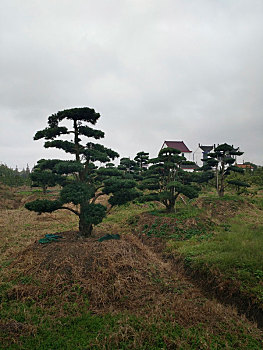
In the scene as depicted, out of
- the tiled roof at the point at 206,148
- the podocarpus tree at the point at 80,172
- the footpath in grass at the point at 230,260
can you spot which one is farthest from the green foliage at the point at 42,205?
the tiled roof at the point at 206,148

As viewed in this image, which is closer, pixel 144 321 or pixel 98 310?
pixel 144 321

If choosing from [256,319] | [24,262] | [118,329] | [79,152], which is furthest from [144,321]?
[79,152]

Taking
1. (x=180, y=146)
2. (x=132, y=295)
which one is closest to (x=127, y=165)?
(x=180, y=146)

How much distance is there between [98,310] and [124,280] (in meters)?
1.06

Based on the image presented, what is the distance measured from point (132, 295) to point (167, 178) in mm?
9395

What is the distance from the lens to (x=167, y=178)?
44.1ft

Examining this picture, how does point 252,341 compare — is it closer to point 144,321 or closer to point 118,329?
point 144,321

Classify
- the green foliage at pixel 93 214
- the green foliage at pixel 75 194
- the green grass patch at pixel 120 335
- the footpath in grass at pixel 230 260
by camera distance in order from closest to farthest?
the green grass patch at pixel 120 335 → the footpath in grass at pixel 230 260 → the green foliage at pixel 75 194 → the green foliage at pixel 93 214

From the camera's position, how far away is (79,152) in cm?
817

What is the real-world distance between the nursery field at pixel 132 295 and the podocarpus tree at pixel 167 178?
381cm

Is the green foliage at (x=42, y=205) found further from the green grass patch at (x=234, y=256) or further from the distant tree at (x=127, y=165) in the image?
the distant tree at (x=127, y=165)

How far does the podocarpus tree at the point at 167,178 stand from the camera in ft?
39.1

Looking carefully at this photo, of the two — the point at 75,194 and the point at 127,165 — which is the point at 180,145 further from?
the point at 75,194

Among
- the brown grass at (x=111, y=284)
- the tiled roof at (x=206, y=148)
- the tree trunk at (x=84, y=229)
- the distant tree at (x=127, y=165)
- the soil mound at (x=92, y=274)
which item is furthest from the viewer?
the tiled roof at (x=206, y=148)
